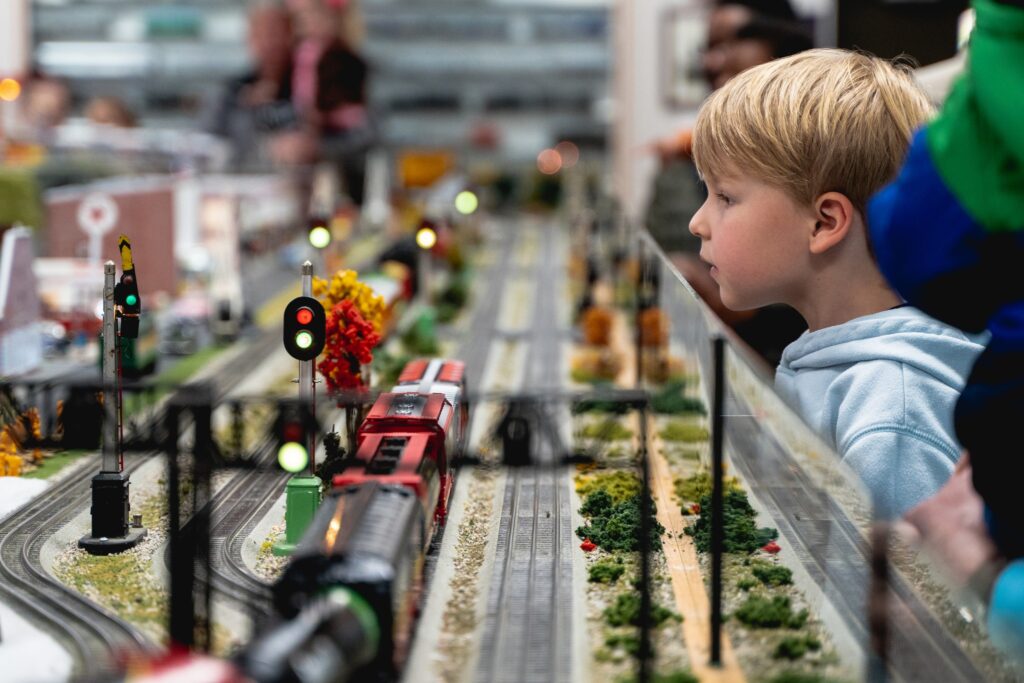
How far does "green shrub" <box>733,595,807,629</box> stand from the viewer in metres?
1.75

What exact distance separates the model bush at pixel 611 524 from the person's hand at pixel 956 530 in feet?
1.86

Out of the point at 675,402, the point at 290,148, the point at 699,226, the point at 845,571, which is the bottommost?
the point at 290,148

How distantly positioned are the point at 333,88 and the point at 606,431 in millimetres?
9830

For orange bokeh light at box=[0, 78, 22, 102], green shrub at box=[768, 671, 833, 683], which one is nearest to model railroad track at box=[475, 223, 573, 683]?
green shrub at box=[768, 671, 833, 683]

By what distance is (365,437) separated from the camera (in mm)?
1902

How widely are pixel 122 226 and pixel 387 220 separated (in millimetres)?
6016

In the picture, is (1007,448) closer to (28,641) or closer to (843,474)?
(843,474)

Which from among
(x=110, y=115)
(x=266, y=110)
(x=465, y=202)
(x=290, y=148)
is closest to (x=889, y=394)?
(x=465, y=202)

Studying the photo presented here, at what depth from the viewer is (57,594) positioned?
76.5 inches

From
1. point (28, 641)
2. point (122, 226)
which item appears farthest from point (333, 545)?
point (122, 226)

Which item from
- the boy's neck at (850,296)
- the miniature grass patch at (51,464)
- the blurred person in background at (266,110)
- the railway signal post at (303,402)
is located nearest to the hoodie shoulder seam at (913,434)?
the boy's neck at (850,296)

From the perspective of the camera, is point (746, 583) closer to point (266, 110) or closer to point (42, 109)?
point (42, 109)

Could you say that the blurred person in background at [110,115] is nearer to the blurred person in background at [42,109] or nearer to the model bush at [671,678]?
the blurred person in background at [42,109]

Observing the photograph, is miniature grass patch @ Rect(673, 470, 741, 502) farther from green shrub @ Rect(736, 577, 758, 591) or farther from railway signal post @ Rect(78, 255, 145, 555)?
railway signal post @ Rect(78, 255, 145, 555)
